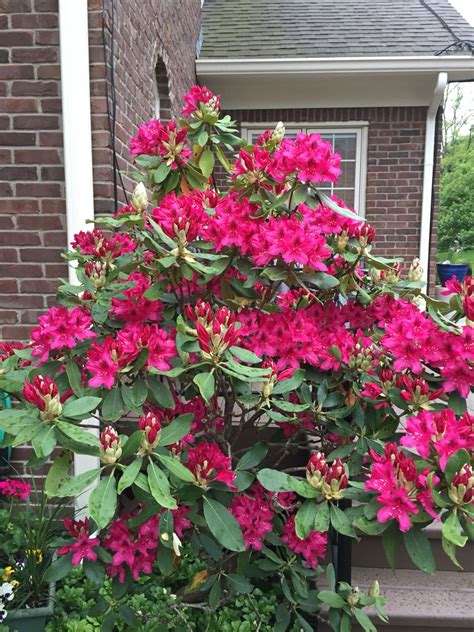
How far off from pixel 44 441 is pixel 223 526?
0.49 meters

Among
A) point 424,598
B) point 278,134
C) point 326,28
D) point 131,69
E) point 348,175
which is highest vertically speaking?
point 326,28

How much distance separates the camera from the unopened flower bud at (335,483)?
131 centimetres

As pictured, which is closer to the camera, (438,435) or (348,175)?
(438,435)

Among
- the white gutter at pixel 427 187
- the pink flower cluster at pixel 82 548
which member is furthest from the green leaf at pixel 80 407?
the white gutter at pixel 427 187

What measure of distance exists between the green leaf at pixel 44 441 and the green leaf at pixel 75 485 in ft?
0.29

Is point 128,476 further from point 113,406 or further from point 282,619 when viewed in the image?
point 282,619

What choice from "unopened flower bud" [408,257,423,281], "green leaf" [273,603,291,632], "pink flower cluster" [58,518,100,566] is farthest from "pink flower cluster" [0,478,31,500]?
"unopened flower bud" [408,257,423,281]

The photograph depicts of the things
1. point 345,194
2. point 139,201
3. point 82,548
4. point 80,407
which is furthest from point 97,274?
point 345,194

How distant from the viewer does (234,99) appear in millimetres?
6102

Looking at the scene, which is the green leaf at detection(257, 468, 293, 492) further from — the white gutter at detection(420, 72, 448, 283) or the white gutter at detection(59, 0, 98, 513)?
the white gutter at detection(420, 72, 448, 283)

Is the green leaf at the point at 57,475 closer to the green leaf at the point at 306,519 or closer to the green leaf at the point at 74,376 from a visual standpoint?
the green leaf at the point at 74,376

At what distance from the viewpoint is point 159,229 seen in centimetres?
141

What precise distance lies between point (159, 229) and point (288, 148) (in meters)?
0.45

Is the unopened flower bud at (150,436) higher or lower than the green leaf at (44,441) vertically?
lower
